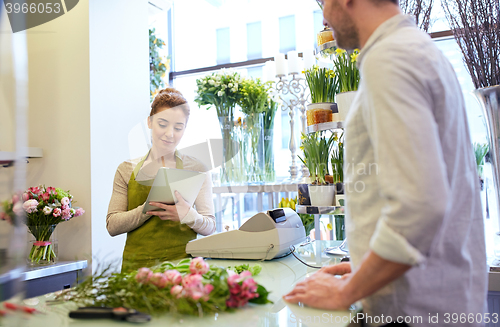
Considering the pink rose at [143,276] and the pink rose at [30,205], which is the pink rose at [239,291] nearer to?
the pink rose at [143,276]

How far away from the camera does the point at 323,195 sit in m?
1.59

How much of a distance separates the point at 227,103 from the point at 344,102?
1773mm

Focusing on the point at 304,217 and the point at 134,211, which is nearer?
the point at 134,211

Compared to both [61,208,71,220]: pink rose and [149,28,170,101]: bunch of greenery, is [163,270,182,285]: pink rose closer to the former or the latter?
[61,208,71,220]: pink rose

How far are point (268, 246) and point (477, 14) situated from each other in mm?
1256

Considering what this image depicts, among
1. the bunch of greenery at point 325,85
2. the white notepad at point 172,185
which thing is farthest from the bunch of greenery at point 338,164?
the white notepad at point 172,185

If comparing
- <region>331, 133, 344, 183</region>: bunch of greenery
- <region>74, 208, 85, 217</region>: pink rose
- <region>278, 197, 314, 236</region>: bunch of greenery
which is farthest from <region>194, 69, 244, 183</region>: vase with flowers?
<region>331, 133, 344, 183</region>: bunch of greenery

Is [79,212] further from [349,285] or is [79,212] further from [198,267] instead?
[349,285]

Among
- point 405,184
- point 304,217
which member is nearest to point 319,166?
point 405,184

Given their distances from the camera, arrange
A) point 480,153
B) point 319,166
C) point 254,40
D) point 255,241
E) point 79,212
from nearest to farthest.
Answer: point 255,241, point 319,166, point 79,212, point 480,153, point 254,40

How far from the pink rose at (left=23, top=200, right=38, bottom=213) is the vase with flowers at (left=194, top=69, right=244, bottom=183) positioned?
1558 millimetres

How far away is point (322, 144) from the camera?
167 cm

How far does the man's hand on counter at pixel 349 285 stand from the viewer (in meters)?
0.65

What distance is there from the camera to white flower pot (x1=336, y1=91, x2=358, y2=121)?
1.49m
